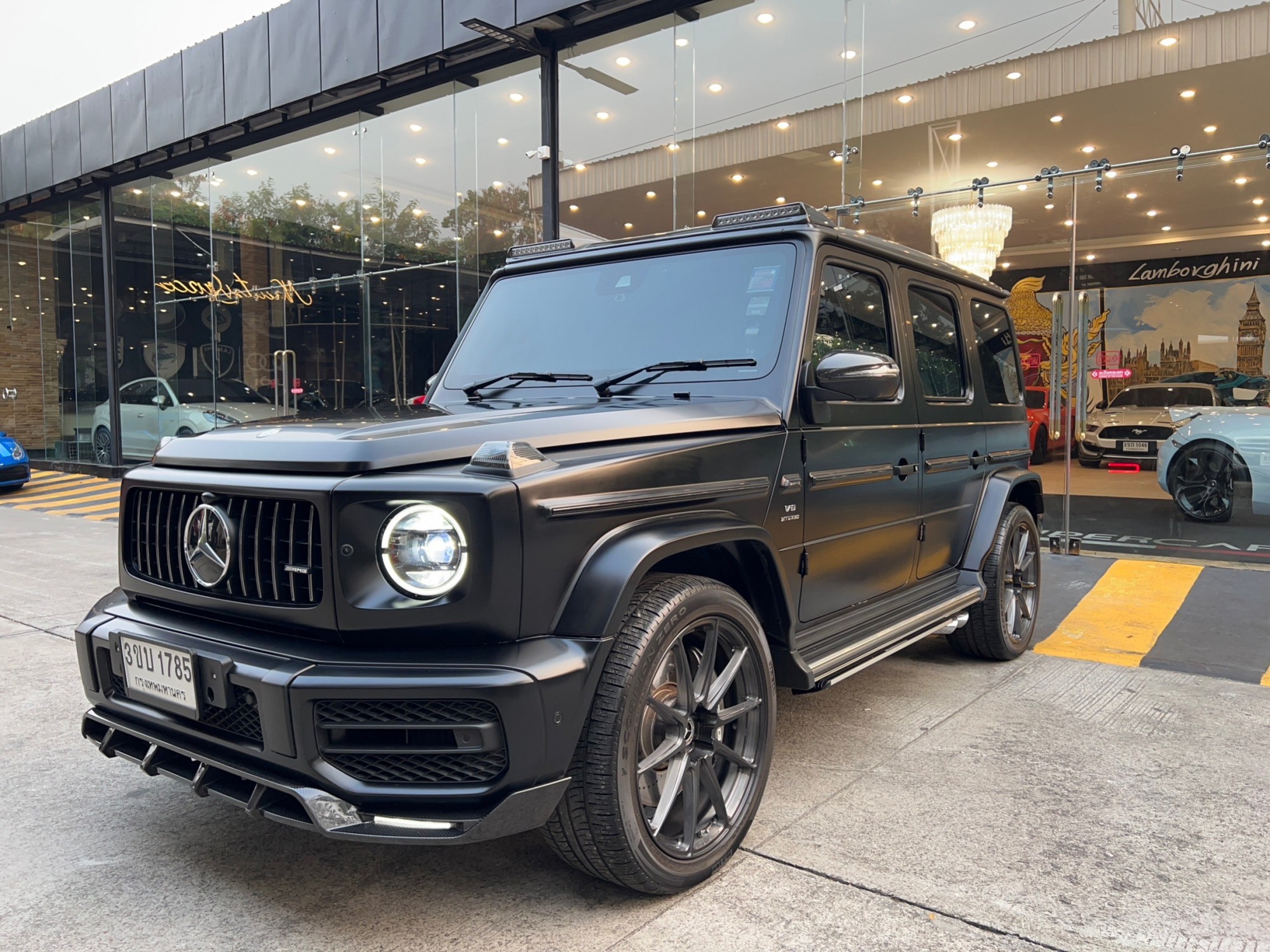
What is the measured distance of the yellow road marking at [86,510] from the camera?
39.7ft

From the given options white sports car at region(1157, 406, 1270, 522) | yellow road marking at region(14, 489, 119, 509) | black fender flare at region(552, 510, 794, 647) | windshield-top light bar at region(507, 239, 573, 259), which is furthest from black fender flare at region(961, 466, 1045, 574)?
yellow road marking at region(14, 489, 119, 509)

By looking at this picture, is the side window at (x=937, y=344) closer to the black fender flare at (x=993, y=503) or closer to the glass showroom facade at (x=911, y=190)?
the black fender flare at (x=993, y=503)

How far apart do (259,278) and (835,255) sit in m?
13.5

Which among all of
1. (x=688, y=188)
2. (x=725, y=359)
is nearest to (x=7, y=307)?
(x=688, y=188)

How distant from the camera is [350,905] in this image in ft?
8.16

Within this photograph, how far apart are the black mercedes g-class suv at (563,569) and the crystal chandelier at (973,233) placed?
19.3 ft

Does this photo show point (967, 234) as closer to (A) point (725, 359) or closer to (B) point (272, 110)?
(A) point (725, 359)

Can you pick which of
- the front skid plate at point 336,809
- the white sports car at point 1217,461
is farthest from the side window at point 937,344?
Result: the white sports car at point 1217,461

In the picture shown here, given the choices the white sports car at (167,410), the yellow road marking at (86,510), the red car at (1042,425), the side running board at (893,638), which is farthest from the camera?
the white sports car at (167,410)

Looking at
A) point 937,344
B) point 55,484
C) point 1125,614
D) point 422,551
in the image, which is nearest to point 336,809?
point 422,551

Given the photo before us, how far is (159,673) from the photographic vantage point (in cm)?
245

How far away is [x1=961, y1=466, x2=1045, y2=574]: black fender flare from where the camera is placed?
4414 millimetres

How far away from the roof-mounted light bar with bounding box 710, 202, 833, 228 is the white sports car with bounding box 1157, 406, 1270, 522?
6.25m

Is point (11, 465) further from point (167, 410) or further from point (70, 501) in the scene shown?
point (167, 410)
